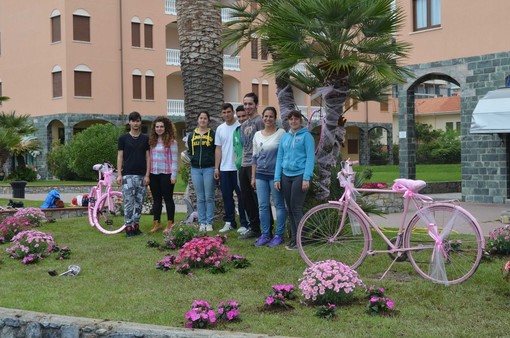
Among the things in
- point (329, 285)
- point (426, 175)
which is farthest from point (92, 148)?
point (329, 285)

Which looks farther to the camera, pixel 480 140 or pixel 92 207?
pixel 480 140

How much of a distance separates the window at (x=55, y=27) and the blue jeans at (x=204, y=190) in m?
30.8

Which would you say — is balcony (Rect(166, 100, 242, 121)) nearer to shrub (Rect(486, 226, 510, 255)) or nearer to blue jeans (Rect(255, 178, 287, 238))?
blue jeans (Rect(255, 178, 287, 238))

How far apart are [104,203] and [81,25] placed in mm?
28691

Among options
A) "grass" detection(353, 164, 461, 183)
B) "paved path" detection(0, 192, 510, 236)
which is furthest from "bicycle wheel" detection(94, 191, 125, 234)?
"grass" detection(353, 164, 461, 183)

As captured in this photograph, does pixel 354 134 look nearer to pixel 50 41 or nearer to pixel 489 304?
pixel 50 41

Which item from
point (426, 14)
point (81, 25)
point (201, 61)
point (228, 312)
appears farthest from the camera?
point (81, 25)

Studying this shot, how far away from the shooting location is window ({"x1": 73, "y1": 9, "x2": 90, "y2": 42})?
39312 mm

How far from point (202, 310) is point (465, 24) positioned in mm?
16913

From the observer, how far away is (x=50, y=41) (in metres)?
40.0

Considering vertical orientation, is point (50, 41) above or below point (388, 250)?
above

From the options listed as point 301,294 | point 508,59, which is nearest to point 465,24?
point 508,59

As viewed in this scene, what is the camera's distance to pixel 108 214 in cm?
1325

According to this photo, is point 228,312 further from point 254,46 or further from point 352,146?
point 352,146
